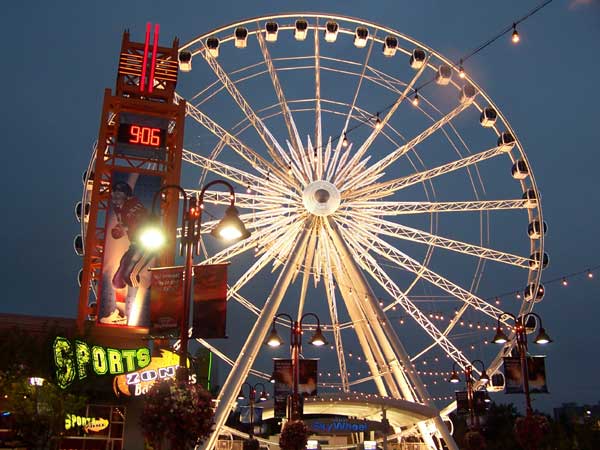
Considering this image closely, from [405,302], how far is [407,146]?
6524mm

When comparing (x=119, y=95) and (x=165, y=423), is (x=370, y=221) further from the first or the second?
(x=165, y=423)

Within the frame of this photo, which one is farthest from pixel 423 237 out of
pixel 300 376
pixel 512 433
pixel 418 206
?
pixel 512 433

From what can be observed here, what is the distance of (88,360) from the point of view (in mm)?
22609

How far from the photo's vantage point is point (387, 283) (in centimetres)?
2998

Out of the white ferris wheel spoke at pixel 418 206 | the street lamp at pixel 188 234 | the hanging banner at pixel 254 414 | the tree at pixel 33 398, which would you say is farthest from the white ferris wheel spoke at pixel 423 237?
the street lamp at pixel 188 234

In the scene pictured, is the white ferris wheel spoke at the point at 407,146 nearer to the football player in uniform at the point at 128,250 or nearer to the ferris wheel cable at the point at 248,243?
the ferris wheel cable at the point at 248,243

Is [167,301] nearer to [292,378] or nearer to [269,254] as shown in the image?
[292,378]

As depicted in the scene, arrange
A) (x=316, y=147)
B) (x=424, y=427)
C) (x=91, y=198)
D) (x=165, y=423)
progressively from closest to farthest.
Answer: (x=165, y=423)
(x=91, y=198)
(x=316, y=147)
(x=424, y=427)

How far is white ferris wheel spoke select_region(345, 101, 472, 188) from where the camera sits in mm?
29719

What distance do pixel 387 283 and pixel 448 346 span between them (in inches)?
150

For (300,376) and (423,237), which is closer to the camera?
(300,376)

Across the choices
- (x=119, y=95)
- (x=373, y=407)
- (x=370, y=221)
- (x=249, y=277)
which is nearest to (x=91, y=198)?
(x=119, y=95)

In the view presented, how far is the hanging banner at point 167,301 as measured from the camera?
1335 centimetres

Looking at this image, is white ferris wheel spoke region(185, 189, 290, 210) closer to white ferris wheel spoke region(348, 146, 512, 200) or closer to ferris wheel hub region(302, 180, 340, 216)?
ferris wheel hub region(302, 180, 340, 216)
